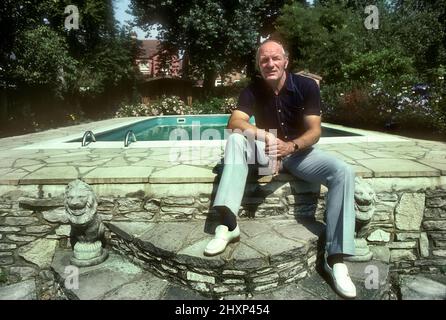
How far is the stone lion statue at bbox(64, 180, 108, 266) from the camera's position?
254 cm

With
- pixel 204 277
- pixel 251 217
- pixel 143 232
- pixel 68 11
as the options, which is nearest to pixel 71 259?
pixel 143 232

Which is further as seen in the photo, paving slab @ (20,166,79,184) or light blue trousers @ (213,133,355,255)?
paving slab @ (20,166,79,184)

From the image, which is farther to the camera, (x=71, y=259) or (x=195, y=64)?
(x=195, y=64)

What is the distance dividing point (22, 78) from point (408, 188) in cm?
875

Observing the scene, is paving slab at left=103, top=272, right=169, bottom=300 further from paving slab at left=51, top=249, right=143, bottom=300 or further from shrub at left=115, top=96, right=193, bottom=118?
shrub at left=115, top=96, right=193, bottom=118

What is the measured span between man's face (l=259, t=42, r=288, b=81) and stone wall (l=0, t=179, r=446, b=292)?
0.96 metres

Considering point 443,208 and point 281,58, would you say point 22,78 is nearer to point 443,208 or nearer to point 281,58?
point 281,58

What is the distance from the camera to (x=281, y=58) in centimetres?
265

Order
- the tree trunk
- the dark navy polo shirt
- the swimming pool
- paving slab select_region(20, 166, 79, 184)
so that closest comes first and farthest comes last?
the dark navy polo shirt
paving slab select_region(20, 166, 79, 184)
the swimming pool
the tree trunk

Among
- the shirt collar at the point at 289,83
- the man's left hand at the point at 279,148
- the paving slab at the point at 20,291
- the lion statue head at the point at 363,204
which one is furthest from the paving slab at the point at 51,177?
the lion statue head at the point at 363,204

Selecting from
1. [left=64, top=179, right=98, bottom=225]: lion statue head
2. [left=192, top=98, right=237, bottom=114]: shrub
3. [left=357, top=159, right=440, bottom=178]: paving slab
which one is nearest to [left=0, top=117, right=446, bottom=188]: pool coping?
[left=357, top=159, right=440, bottom=178]: paving slab

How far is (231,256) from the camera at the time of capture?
217 centimetres

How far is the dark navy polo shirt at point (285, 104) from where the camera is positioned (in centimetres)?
264

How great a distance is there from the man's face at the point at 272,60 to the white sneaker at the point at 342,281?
155 centimetres
